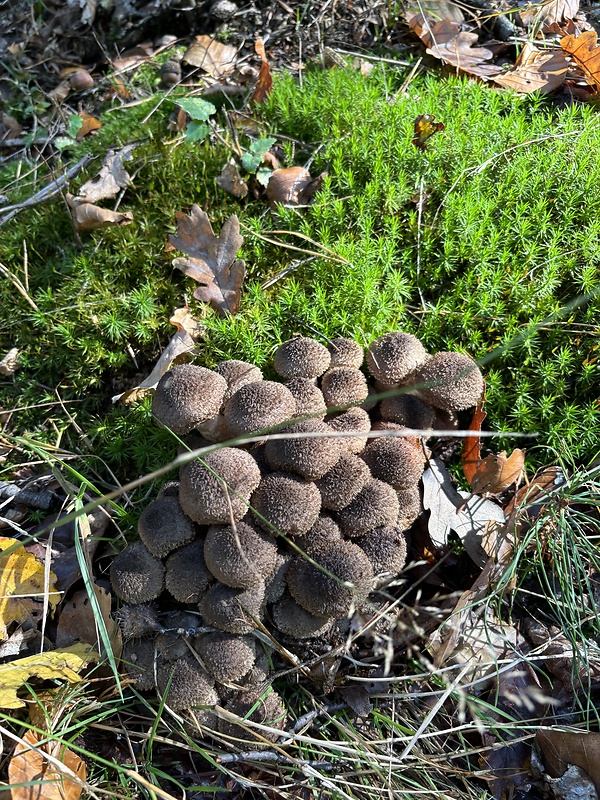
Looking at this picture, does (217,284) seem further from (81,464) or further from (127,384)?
(81,464)

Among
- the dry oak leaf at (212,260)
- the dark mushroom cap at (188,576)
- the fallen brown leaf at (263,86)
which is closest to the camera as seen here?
the dark mushroom cap at (188,576)

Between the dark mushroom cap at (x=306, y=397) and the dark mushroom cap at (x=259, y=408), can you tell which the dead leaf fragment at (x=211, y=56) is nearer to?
the dark mushroom cap at (x=306, y=397)

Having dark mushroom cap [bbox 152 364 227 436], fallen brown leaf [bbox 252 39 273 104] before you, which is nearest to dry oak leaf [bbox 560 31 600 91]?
fallen brown leaf [bbox 252 39 273 104]

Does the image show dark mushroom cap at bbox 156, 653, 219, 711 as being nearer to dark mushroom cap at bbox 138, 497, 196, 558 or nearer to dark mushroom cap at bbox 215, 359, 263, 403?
dark mushroom cap at bbox 138, 497, 196, 558

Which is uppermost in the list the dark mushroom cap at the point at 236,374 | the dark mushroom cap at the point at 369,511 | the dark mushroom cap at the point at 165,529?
the dark mushroom cap at the point at 236,374

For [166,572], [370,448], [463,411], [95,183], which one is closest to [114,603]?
[166,572]

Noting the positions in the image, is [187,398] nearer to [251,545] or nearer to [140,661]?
[251,545]

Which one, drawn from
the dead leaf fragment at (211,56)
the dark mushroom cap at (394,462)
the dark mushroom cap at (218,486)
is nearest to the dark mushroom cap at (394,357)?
the dark mushroom cap at (394,462)

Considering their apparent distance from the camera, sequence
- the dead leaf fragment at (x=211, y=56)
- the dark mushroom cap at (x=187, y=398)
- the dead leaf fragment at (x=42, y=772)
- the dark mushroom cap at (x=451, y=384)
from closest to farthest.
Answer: the dead leaf fragment at (x=42, y=772) < the dark mushroom cap at (x=187, y=398) < the dark mushroom cap at (x=451, y=384) < the dead leaf fragment at (x=211, y=56)
